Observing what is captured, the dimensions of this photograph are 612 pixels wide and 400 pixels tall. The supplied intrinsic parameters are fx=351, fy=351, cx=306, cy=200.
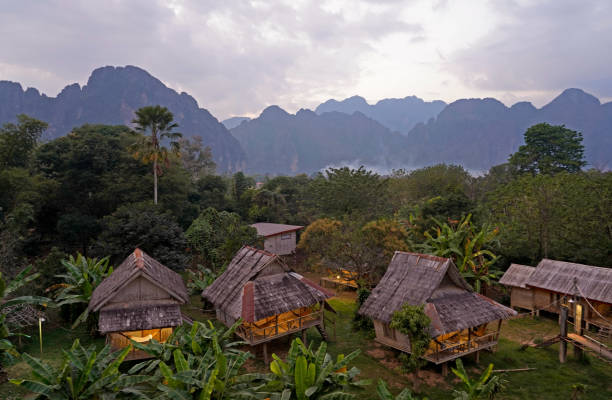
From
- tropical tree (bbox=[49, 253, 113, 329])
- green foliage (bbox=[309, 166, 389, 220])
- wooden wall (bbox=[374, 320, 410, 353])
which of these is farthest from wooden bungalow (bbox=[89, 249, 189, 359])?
green foliage (bbox=[309, 166, 389, 220])

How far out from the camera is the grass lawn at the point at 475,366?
44.9ft

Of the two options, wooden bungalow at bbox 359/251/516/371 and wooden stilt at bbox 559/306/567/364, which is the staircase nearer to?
wooden bungalow at bbox 359/251/516/371

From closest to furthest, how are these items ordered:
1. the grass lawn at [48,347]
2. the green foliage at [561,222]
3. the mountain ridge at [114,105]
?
the grass lawn at [48,347] < the green foliage at [561,222] < the mountain ridge at [114,105]

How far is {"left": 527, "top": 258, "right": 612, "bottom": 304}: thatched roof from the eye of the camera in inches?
731

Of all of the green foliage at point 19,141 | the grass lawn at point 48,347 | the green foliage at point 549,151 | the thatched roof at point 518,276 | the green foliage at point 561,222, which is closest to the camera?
the grass lawn at point 48,347

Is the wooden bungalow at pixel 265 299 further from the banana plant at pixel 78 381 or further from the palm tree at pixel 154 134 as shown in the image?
the palm tree at pixel 154 134

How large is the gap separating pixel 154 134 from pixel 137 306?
18145 mm

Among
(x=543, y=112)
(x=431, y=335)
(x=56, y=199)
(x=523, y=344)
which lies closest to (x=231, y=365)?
(x=431, y=335)

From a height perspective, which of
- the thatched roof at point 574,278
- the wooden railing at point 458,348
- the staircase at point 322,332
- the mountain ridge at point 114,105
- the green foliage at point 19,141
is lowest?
the staircase at point 322,332

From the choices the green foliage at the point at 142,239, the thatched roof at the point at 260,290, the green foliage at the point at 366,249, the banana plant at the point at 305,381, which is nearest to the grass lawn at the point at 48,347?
the green foliage at the point at 142,239

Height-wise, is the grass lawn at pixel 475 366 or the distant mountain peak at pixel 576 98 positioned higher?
the distant mountain peak at pixel 576 98

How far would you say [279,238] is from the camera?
35625mm

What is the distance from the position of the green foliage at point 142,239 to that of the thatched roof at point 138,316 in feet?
26.6

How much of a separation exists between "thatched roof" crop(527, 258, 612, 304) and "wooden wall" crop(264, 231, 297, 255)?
2162cm
